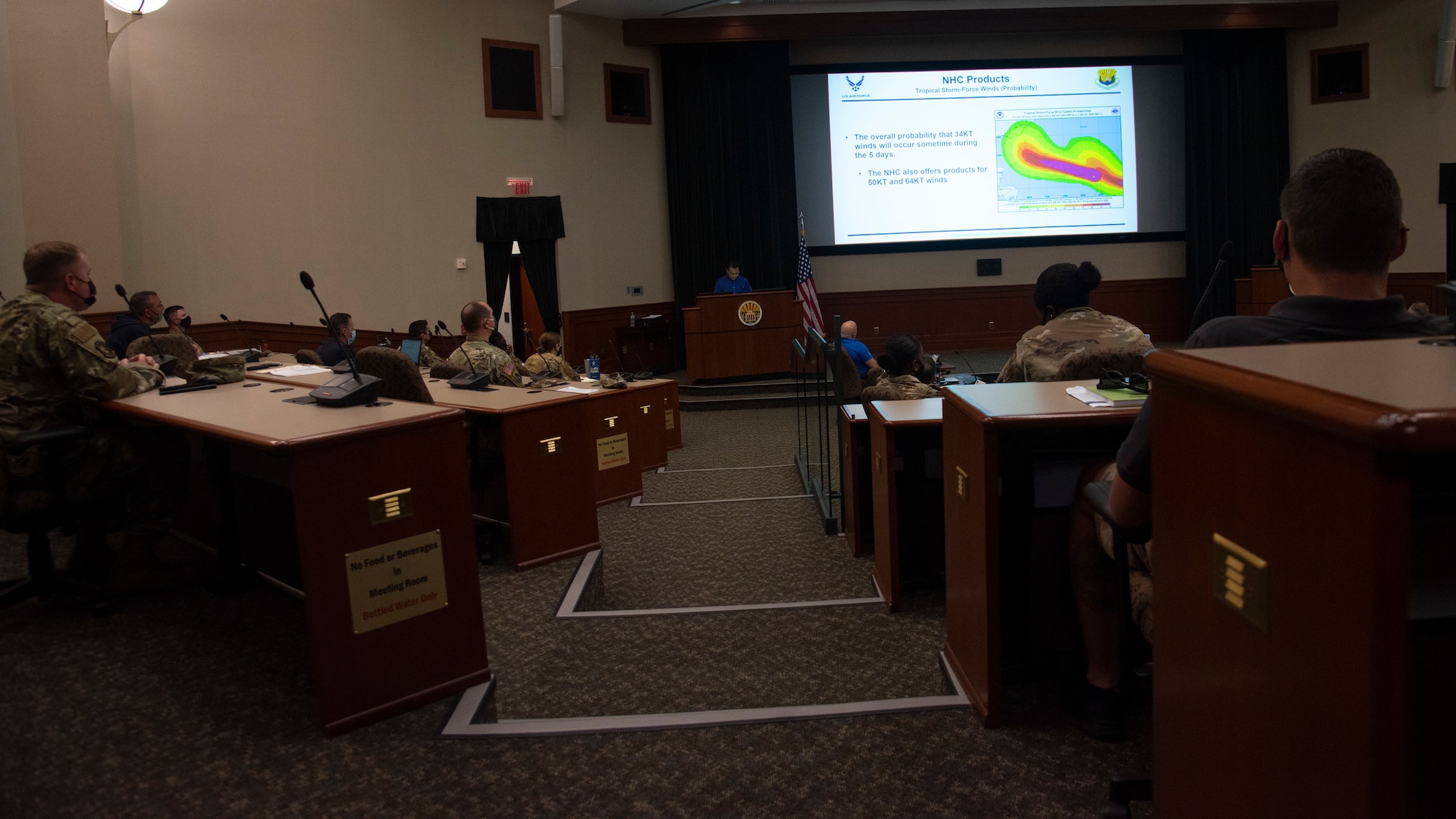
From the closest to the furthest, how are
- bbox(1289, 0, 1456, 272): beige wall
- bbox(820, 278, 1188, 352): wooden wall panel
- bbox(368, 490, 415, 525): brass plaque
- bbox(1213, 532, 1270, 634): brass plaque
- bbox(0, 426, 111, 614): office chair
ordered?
bbox(1213, 532, 1270, 634): brass plaque → bbox(368, 490, 415, 525): brass plaque → bbox(0, 426, 111, 614): office chair → bbox(1289, 0, 1456, 272): beige wall → bbox(820, 278, 1188, 352): wooden wall panel

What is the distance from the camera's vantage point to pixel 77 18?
782 cm

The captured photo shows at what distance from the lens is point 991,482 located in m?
1.93

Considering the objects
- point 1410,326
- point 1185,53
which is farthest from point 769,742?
point 1185,53

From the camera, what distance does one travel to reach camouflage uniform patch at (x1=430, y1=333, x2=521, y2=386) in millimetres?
4766

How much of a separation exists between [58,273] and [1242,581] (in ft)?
11.3

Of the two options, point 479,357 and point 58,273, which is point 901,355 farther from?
point 58,273

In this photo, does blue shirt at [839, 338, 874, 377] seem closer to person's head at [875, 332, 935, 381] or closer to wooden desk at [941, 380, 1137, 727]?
person's head at [875, 332, 935, 381]

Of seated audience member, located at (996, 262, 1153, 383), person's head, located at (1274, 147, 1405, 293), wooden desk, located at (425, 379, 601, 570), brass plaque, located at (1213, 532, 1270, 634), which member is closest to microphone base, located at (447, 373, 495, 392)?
wooden desk, located at (425, 379, 601, 570)

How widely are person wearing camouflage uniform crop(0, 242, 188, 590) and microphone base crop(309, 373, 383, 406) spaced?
92cm

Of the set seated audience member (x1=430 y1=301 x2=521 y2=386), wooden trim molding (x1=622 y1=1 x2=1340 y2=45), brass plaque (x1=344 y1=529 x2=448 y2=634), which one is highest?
wooden trim molding (x1=622 y1=1 x2=1340 y2=45)

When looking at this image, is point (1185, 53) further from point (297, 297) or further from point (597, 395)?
point (297, 297)

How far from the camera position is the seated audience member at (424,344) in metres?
→ 5.75

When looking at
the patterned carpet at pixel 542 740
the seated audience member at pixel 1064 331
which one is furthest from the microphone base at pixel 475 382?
the seated audience member at pixel 1064 331

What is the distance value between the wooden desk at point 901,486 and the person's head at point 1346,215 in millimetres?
1505
